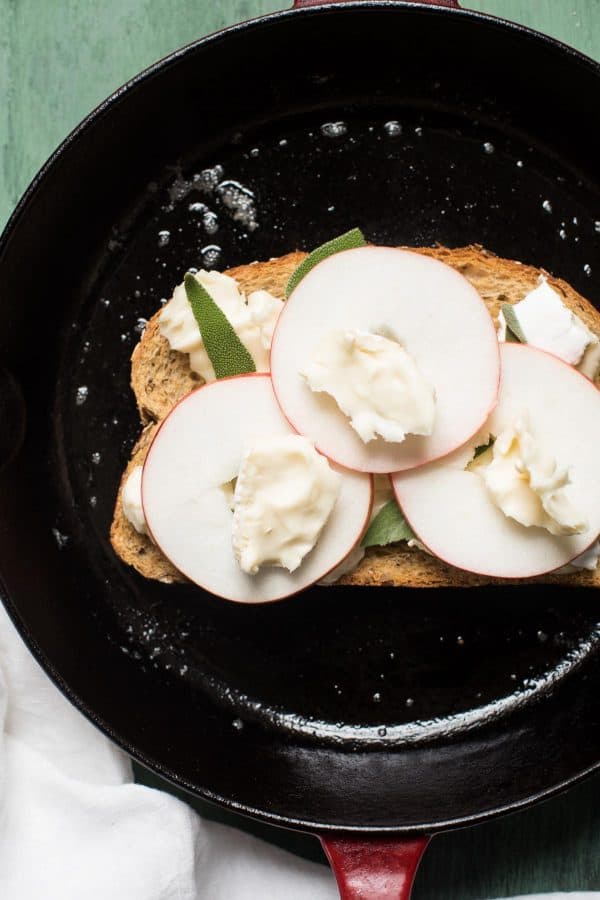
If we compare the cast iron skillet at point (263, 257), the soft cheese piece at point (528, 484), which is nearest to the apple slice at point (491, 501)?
the soft cheese piece at point (528, 484)

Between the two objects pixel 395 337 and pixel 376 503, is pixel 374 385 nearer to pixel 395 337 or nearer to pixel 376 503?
pixel 395 337

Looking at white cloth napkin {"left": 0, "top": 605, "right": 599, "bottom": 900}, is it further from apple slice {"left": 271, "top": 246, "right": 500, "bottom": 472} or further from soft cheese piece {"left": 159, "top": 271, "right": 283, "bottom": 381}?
apple slice {"left": 271, "top": 246, "right": 500, "bottom": 472}

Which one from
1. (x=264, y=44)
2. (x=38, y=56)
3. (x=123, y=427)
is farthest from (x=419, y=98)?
(x=123, y=427)

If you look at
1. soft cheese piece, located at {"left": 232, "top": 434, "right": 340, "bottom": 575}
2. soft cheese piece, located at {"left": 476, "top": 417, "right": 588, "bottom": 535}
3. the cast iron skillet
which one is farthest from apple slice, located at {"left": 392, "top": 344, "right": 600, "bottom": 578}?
the cast iron skillet

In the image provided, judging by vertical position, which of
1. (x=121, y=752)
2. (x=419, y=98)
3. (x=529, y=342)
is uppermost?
(x=419, y=98)

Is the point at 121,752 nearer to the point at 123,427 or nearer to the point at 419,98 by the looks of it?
the point at 123,427

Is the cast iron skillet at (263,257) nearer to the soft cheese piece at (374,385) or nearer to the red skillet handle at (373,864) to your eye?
the red skillet handle at (373,864)
